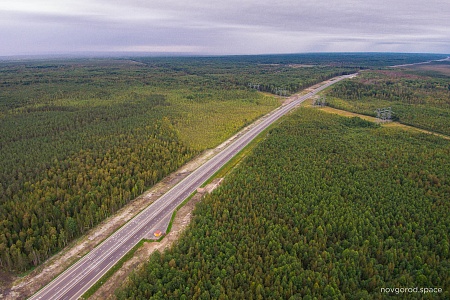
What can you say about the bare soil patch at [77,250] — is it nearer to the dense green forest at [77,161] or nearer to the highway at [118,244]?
the highway at [118,244]

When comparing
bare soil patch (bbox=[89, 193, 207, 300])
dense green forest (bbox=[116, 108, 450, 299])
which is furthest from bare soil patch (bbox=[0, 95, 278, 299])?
dense green forest (bbox=[116, 108, 450, 299])

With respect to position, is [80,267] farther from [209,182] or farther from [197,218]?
[209,182]

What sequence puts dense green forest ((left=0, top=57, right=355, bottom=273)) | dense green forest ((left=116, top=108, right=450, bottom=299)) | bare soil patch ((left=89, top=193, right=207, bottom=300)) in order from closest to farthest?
dense green forest ((left=116, top=108, right=450, bottom=299)), bare soil patch ((left=89, top=193, right=207, bottom=300)), dense green forest ((left=0, top=57, right=355, bottom=273))

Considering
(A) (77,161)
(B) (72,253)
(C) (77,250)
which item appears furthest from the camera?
(A) (77,161)

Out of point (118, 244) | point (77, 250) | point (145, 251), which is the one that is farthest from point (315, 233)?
point (77, 250)

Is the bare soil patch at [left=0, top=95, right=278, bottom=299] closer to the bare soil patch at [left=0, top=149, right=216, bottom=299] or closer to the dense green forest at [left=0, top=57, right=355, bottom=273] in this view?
the bare soil patch at [left=0, top=149, right=216, bottom=299]

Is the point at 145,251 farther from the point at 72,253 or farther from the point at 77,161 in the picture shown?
the point at 77,161
